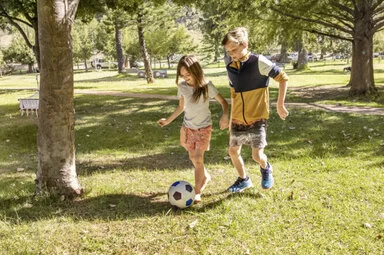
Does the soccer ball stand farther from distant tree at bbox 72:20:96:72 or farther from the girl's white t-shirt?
distant tree at bbox 72:20:96:72

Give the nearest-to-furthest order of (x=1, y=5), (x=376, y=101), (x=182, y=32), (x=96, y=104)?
(x=376, y=101) → (x=96, y=104) → (x=1, y=5) → (x=182, y=32)

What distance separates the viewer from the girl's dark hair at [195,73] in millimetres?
4148

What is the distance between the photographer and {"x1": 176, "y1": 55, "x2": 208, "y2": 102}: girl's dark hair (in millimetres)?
4148

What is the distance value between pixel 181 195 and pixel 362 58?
45.5 ft

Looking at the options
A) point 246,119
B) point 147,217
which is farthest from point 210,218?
point 246,119

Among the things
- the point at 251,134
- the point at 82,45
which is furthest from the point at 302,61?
the point at 82,45

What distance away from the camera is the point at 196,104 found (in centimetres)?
438

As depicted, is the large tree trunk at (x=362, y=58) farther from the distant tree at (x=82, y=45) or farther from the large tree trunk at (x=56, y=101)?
the distant tree at (x=82, y=45)

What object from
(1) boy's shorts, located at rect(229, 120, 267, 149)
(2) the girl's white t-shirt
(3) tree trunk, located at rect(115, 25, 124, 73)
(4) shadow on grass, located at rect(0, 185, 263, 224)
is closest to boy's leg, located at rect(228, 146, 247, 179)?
(1) boy's shorts, located at rect(229, 120, 267, 149)

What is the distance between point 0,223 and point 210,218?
257 centimetres

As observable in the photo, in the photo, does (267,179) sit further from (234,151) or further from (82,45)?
(82,45)

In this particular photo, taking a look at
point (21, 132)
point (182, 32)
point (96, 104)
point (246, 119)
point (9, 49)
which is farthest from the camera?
point (9, 49)

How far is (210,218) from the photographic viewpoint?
421 cm

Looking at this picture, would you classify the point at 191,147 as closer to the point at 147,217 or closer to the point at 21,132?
the point at 147,217
